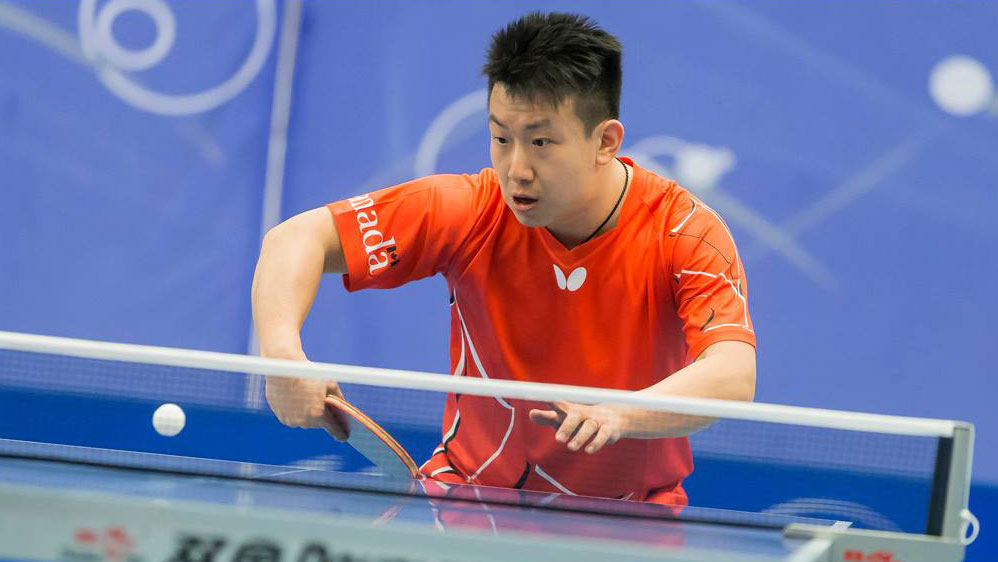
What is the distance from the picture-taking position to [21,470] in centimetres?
210

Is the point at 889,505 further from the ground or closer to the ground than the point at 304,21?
closer to the ground

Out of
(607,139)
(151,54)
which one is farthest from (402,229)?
(151,54)

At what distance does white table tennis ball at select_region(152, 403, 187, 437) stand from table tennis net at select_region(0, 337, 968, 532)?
0.01 meters

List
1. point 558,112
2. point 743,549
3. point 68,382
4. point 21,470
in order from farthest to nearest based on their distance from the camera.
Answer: point 558,112 → point 68,382 → point 21,470 → point 743,549

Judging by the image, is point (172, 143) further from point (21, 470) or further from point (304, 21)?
point (21, 470)

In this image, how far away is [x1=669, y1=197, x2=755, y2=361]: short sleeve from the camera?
2.81m

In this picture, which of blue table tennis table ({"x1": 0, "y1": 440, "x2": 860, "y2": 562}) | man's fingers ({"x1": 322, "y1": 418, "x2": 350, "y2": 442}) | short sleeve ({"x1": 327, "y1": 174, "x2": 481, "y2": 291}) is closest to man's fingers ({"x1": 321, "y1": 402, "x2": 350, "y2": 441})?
man's fingers ({"x1": 322, "y1": 418, "x2": 350, "y2": 442})

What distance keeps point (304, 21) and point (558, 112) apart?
3.34 m

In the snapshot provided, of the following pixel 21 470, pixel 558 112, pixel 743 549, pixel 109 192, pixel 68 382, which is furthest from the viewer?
pixel 109 192

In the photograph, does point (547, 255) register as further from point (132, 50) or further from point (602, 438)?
point (132, 50)

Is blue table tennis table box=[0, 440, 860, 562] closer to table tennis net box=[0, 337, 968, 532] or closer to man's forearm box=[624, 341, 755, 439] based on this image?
table tennis net box=[0, 337, 968, 532]

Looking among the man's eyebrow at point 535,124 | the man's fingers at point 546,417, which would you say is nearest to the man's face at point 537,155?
the man's eyebrow at point 535,124

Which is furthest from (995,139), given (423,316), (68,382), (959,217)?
(68,382)

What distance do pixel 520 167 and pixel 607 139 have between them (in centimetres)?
33
